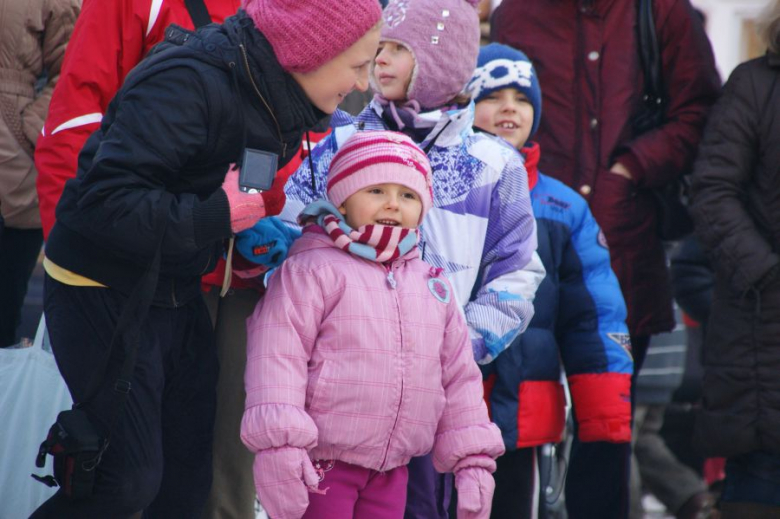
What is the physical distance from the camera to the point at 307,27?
9.72 feet

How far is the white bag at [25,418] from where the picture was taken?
11.6 feet

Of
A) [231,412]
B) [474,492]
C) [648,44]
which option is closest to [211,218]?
[474,492]

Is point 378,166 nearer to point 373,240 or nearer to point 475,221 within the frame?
point 373,240

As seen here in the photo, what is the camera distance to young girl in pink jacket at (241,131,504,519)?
3.02m

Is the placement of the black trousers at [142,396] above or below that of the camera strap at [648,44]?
below

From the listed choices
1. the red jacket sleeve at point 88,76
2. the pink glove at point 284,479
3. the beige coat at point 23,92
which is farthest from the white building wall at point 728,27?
the pink glove at point 284,479

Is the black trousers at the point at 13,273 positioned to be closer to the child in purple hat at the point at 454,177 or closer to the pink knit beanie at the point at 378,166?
the child in purple hat at the point at 454,177

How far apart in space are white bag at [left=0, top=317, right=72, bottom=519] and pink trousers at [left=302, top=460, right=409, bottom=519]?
36.5 inches

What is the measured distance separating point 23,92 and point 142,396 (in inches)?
67.3

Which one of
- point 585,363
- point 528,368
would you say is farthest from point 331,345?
point 585,363

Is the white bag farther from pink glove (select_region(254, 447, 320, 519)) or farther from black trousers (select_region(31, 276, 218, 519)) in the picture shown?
pink glove (select_region(254, 447, 320, 519))

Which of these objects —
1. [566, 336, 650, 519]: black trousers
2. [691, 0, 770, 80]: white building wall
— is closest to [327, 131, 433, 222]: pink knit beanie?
[566, 336, 650, 519]: black trousers

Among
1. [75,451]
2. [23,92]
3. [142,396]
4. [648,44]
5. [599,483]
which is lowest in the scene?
[599,483]

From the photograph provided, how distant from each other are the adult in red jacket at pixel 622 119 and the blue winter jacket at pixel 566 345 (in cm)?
37
